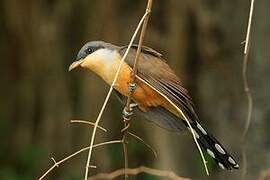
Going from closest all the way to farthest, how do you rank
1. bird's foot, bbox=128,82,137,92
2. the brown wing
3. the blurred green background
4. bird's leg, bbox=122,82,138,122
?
bird's leg, bbox=122,82,138,122 < bird's foot, bbox=128,82,137,92 < the brown wing < the blurred green background

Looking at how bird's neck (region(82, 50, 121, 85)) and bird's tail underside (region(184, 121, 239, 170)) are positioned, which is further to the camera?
bird's tail underside (region(184, 121, 239, 170))

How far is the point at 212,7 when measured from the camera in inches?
186

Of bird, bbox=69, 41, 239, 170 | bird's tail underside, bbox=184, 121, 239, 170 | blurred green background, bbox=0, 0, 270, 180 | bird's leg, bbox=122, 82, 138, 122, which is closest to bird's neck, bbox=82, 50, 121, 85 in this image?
bird, bbox=69, 41, 239, 170

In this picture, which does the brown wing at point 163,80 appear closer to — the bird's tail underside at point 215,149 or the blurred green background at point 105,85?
the bird's tail underside at point 215,149

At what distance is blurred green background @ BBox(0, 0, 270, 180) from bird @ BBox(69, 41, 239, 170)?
1.53 metres

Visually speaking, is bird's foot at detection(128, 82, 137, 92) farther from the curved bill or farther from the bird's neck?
the curved bill

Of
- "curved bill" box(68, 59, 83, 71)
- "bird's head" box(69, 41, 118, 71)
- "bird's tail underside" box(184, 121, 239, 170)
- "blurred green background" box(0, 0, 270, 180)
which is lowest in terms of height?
"blurred green background" box(0, 0, 270, 180)

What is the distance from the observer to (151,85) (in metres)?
2.69

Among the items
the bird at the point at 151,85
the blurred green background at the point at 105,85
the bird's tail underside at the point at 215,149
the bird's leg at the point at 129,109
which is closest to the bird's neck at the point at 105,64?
the bird at the point at 151,85

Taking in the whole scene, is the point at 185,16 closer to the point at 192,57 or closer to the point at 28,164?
the point at 192,57

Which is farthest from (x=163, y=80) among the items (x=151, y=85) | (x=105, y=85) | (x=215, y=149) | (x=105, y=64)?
(x=105, y=85)

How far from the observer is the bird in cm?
274

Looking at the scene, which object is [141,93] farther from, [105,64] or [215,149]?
[215,149]

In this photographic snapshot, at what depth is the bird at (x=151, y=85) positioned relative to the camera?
2736mm
